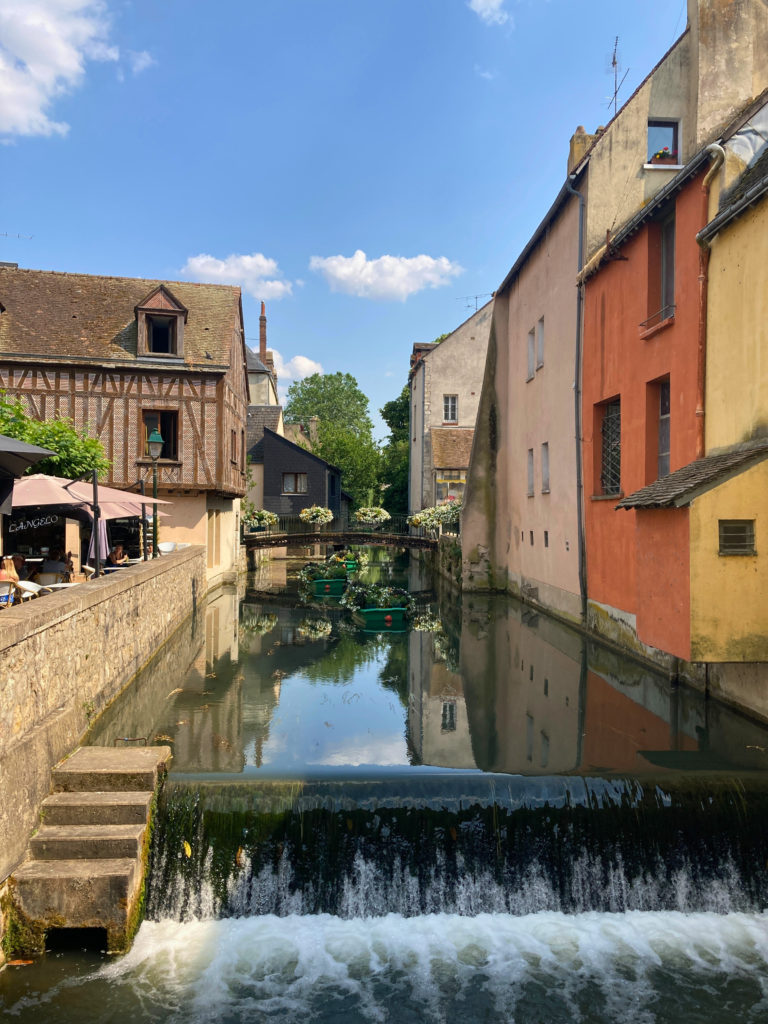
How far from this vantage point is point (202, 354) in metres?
23.5

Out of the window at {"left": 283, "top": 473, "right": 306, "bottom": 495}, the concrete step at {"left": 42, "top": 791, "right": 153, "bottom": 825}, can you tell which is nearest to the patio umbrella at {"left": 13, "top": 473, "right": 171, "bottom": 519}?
the concrete step at {"left": 42, "top": 791, "right": 153, "bottom": 825}

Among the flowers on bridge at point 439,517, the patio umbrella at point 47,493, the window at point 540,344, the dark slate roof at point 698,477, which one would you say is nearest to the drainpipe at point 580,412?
the window at point 540,344

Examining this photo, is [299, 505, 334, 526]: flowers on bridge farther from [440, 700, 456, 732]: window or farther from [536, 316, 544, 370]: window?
[440, 700, 456, 732]: window

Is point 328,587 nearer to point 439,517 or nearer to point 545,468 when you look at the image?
point 439,517

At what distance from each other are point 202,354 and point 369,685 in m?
14.2

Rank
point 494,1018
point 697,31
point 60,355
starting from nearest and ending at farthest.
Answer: point 494,1018, point 697,31, point 60,355

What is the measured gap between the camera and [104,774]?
22.1ft

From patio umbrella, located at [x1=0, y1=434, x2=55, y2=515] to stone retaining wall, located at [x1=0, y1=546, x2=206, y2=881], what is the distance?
1.67 meters

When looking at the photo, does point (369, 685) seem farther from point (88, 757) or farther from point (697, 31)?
point (697, 31)

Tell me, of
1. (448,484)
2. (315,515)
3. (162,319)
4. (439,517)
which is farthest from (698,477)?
(448,484)

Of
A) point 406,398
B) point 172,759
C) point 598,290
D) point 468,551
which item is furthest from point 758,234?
point 406,398

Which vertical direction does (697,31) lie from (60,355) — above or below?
above

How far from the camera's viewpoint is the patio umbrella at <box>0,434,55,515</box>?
838cm

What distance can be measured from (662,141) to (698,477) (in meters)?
9.16
